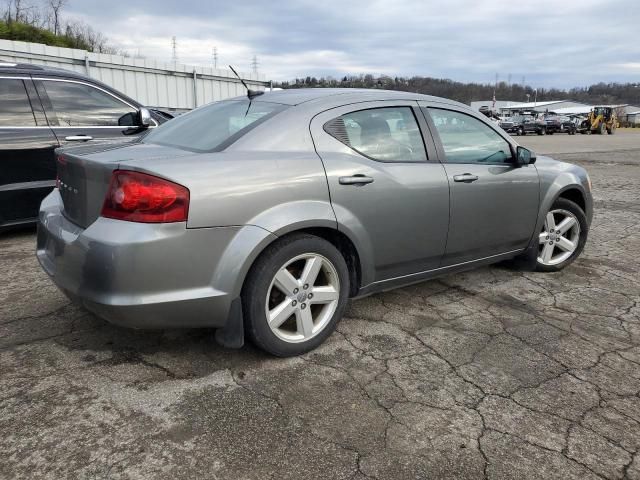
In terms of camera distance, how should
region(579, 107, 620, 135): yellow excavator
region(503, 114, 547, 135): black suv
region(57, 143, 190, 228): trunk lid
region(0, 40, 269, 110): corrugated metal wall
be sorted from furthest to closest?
region(579, 107, 620, 135): yellow excavator
region(503, 114, 547, 135): black suv
region(0, 40, 269, 110): corrugated metal wall
region(57, 143, 190, 228): trunk lid

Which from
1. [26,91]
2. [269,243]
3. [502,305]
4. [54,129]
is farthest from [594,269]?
[26,91]

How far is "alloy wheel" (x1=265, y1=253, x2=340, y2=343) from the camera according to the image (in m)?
2.71

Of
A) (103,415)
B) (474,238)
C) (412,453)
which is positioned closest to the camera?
(412,453)

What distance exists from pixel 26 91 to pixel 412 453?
4.93 meters

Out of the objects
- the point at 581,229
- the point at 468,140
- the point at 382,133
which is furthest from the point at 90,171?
the point at 581,229

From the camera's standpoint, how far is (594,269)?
459cm

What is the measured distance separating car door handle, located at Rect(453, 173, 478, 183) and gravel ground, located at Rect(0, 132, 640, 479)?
3.02ft

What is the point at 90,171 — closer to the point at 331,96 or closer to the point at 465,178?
the point at 331,96

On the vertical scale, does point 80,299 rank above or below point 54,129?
below

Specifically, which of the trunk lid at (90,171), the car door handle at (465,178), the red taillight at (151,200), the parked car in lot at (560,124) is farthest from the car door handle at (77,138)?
the parked car in lot at (560,124)

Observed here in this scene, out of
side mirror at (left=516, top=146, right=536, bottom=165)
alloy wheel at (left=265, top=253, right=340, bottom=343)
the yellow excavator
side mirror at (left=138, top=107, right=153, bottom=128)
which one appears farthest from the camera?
the yellow excavator

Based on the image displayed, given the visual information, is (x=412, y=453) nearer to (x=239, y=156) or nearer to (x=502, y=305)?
(x=239, y=156)

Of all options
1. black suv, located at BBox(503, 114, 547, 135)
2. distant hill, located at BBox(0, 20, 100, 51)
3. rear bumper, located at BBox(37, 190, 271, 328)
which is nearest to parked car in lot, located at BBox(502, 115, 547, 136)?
black suv, located at BBox(503, 114, 547, 135)

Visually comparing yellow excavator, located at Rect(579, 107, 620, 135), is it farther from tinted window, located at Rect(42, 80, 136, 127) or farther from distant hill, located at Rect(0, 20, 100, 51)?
tinted window, located at Rect(42, 80, 136, 127)
